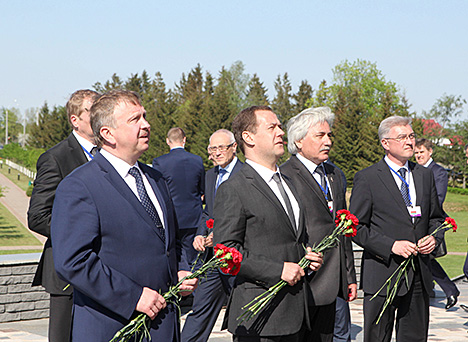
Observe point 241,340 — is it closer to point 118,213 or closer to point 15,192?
point 118,213

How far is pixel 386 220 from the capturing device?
5684 millimetres

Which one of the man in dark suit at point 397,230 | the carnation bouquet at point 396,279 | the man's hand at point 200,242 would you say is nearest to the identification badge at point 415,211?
the man in dark suit at point 397,230

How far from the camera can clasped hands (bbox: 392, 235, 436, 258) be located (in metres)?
5.46

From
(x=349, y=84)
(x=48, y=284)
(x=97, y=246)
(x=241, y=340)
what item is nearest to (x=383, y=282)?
(x=241, y=340)

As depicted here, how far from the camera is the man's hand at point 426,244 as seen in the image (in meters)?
5.50

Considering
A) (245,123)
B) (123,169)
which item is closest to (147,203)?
(123,169)

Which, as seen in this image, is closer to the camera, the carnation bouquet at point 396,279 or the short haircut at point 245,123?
the short haircut at point 245,123

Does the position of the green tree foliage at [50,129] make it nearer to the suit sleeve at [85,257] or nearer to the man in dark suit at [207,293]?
the man in dark suit at [207,293]

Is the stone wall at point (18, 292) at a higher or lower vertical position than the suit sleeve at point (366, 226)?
lower

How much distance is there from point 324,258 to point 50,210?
2.04 m

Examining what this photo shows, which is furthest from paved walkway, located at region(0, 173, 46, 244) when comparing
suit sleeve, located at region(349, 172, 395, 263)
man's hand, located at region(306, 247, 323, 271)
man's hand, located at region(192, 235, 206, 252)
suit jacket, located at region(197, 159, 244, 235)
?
man's hand, located at region(306, 247, 323, 271)

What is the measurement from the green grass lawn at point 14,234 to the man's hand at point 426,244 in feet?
43.8

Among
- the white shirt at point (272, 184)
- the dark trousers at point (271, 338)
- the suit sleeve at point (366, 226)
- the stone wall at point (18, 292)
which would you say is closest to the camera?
the dark trousers at point (271, 338)

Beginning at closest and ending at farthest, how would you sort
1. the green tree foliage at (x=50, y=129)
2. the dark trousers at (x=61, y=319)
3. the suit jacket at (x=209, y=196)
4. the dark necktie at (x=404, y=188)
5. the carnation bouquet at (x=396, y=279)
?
the dark trousers at (x=61, y=319) → the carnation bouquet at (x=396, y=279) → the dark necktie at (x=404, y=188) → the suit jacket at (x=209, y=196) → the green tree foliage at (x=50, y=129)
